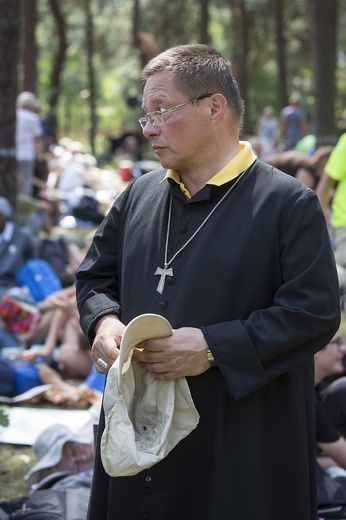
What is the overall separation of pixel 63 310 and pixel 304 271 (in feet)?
15.3

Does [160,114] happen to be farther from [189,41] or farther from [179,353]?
[189,41]

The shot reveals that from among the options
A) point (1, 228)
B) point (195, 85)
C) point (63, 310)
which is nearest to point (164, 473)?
point (195, 85)

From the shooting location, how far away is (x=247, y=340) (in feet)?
8.39

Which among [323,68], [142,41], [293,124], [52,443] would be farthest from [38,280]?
[142,41]

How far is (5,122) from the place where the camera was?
954cm

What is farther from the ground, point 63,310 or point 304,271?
point 304,271

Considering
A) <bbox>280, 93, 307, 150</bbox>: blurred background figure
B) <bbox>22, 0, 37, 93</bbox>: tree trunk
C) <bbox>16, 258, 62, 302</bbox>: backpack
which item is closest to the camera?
<bbox>16, 258, 62, 302</bbox>: backpack

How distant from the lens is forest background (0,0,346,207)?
9711 millimetres

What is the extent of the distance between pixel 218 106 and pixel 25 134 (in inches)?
443

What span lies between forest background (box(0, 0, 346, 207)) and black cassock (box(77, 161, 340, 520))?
684 cm

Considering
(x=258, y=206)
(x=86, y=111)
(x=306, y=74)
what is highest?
(x=258, y=206)

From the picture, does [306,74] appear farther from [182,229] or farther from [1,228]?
[182,229]

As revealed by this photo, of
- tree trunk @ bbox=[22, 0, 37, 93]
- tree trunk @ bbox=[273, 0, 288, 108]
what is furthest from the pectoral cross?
tree trunk @ bbox=[273, 0, 288, 108]

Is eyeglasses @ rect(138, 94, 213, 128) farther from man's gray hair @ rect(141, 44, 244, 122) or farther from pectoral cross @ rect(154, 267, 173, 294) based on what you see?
pectoral cross @ rect(154, 267, 173, 294)
